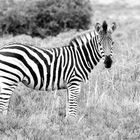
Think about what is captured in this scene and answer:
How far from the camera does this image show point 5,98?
20.9 feet

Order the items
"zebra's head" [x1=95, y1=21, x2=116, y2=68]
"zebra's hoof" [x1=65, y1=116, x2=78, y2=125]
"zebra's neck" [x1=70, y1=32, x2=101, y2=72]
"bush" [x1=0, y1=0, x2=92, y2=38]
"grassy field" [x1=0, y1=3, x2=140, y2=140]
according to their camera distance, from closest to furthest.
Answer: "grassy field" [x1=0, y1=3, x2=140, y2=140]
"zebra's hoof" [x1=65, y1=116, x2=78, y2=125]
"zebra's head" [x1=95, y1=21, x2=116, y2=68]
"zebra's neck" [x1=70, y1=32, x2=101, y2=72]
"bush" [x1=0, y1=0, x2=92, y2=38]

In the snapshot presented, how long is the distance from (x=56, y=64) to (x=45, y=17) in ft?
41.8

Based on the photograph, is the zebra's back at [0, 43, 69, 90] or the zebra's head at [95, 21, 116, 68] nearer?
the zebra's back at [0, 43, 69, 90]

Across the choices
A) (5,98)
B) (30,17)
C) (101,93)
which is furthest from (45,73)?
(30,17)

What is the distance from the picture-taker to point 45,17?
63.1ft

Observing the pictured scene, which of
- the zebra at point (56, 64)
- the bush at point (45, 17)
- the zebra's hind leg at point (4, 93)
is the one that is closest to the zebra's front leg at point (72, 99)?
the zebra at point (56, 64)

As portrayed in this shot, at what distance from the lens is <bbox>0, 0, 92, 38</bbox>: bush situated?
18.8m

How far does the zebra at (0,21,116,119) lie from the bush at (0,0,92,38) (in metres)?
12.0

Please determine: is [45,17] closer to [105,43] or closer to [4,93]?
[105,43]

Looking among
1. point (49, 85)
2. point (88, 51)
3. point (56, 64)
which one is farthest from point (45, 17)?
point (49, 85)

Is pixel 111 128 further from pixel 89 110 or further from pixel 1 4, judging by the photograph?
pixel 1 4

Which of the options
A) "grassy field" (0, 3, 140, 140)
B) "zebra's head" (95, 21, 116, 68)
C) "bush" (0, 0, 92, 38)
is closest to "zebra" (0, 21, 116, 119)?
"zebra's head" (95, 21, 116, 68)

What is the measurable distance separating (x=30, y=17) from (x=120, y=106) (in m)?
12.2

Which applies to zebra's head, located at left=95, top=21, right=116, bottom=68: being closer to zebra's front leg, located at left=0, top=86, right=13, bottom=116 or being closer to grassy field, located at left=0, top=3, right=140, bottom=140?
grassy field, located at left=0, top=3, right=140, bottom=140
